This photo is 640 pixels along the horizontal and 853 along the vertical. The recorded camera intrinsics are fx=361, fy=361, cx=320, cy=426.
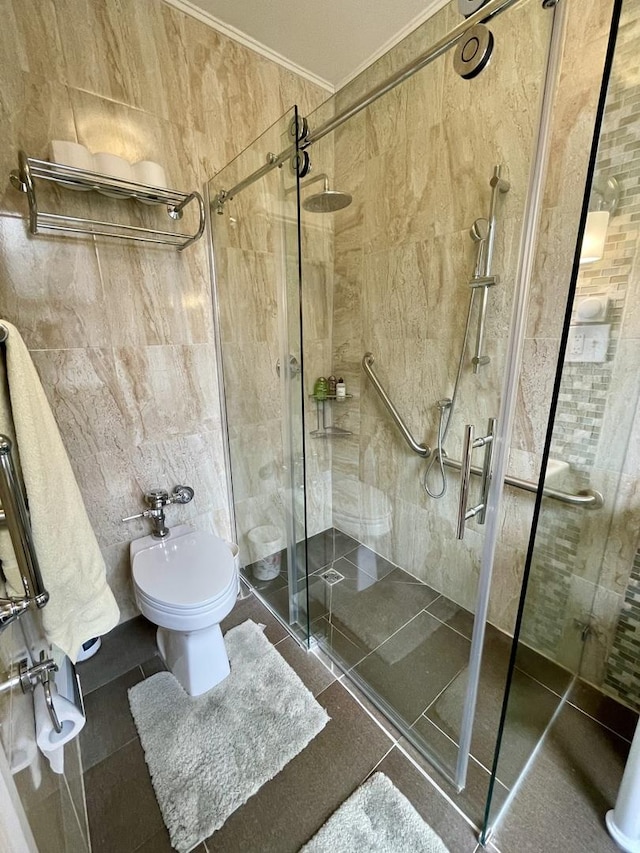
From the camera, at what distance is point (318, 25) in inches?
62.7

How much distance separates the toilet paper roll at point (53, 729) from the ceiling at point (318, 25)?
241 centimetres

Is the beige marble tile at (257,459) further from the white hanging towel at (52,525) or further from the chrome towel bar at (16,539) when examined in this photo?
the chrome towel bar at (16,539)

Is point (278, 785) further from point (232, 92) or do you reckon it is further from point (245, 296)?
point (232, 92)

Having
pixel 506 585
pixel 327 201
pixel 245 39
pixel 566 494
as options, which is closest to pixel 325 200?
pixel 327 201

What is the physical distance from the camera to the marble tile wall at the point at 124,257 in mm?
1293

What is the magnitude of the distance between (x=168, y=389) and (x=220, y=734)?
1.42m

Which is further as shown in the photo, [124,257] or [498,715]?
[124,257]

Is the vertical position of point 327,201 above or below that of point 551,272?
above

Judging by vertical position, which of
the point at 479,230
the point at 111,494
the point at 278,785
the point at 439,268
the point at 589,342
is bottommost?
the point at 278,785

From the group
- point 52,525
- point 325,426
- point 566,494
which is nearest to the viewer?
point 52,525

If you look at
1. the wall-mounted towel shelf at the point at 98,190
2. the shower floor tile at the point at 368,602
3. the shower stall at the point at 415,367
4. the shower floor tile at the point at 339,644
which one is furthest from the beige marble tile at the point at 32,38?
the shower floor tile at the point at 339,644

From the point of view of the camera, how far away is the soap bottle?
2.09 meters

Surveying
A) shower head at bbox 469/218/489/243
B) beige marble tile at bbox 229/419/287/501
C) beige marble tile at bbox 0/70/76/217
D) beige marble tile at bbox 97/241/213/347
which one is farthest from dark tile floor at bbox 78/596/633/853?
beige marble tile at bbox 0/70/76/217

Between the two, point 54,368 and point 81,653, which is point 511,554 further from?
point 54,368
